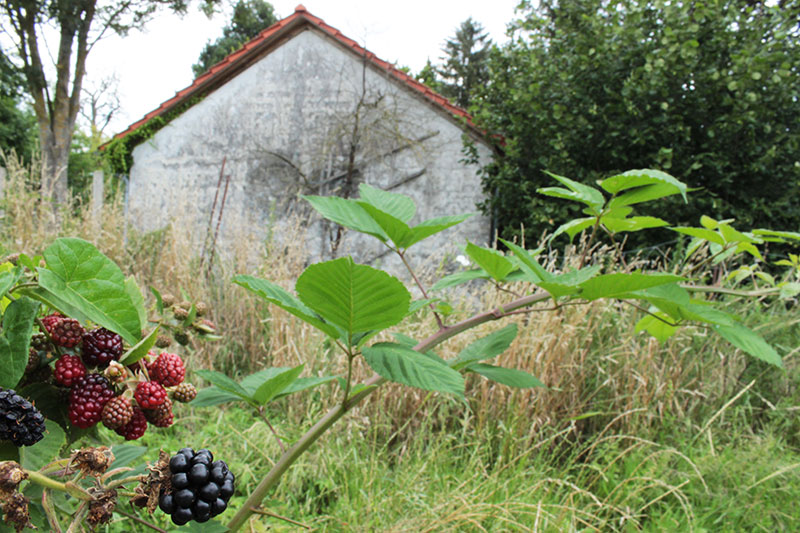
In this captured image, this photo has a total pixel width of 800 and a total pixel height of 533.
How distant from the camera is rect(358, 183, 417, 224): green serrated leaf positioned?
58 centimetres

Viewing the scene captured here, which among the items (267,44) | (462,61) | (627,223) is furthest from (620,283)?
(462,61)

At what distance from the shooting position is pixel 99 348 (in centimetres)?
39

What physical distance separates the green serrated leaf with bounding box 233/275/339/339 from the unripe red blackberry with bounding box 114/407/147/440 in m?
0.13

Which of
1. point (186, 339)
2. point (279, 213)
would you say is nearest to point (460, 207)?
point (279, 213)

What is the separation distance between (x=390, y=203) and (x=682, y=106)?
19.7 ft

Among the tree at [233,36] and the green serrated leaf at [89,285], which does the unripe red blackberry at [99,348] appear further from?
the tree at [233,36]

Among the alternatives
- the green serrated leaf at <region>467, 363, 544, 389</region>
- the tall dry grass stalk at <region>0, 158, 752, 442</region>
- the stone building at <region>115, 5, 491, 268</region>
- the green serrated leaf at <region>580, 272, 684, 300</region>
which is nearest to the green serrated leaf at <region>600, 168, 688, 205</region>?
the green serrated leaf at <region>580, 272, 684, 300</region>

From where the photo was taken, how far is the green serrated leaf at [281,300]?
438 mm

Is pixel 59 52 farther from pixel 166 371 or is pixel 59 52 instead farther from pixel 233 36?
pixel 233 36

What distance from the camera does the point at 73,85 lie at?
9523 mm

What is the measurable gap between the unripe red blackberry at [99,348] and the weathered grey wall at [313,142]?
716 cm

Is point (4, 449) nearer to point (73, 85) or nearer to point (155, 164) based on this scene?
point (155, 164)

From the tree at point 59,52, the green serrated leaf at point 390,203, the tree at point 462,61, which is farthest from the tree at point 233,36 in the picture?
the green serrated leaf at point 390,203

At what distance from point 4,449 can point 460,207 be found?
7.44m
